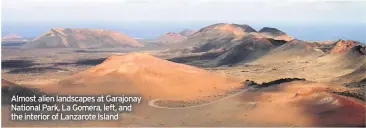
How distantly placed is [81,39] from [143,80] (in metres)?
73.8

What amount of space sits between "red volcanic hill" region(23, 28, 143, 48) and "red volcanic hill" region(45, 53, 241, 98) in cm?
6434

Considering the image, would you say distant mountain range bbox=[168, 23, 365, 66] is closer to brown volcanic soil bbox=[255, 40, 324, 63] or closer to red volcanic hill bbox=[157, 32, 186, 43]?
brown volcanic soil bbox=[255, 40, 324, 63]

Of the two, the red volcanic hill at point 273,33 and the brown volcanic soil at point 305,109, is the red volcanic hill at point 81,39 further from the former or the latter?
the brown volcanic soil at point 305,109

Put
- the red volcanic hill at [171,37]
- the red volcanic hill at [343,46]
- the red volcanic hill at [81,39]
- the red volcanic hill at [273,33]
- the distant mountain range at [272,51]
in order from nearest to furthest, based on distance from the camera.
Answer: the red volcanic hill at [343,46]
the distant mountain range at [272,51]
the red volcanic hill at [273,33]
the red volcanic hill at [81,39]
the red volcanic hill at [171,37]

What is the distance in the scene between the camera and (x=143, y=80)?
34.8m

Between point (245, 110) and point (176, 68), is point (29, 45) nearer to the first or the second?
point (176, 68)

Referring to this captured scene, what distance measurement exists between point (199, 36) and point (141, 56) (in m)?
63.3

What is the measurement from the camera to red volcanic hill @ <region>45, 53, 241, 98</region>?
1320 inches

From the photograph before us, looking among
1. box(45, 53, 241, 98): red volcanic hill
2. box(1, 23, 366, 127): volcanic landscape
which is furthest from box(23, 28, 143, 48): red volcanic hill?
box(45, 53, 241, 98): red volcanic hill

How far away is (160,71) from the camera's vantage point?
3738cm

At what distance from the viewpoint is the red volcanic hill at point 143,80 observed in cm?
3353

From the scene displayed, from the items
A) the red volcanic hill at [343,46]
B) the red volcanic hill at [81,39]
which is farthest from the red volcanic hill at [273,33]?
the red volcanic hill at [343,46]

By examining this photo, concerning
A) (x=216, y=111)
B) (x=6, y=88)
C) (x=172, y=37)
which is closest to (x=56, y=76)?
(x=6, y=88)

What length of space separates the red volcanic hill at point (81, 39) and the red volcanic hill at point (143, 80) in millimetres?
64341
